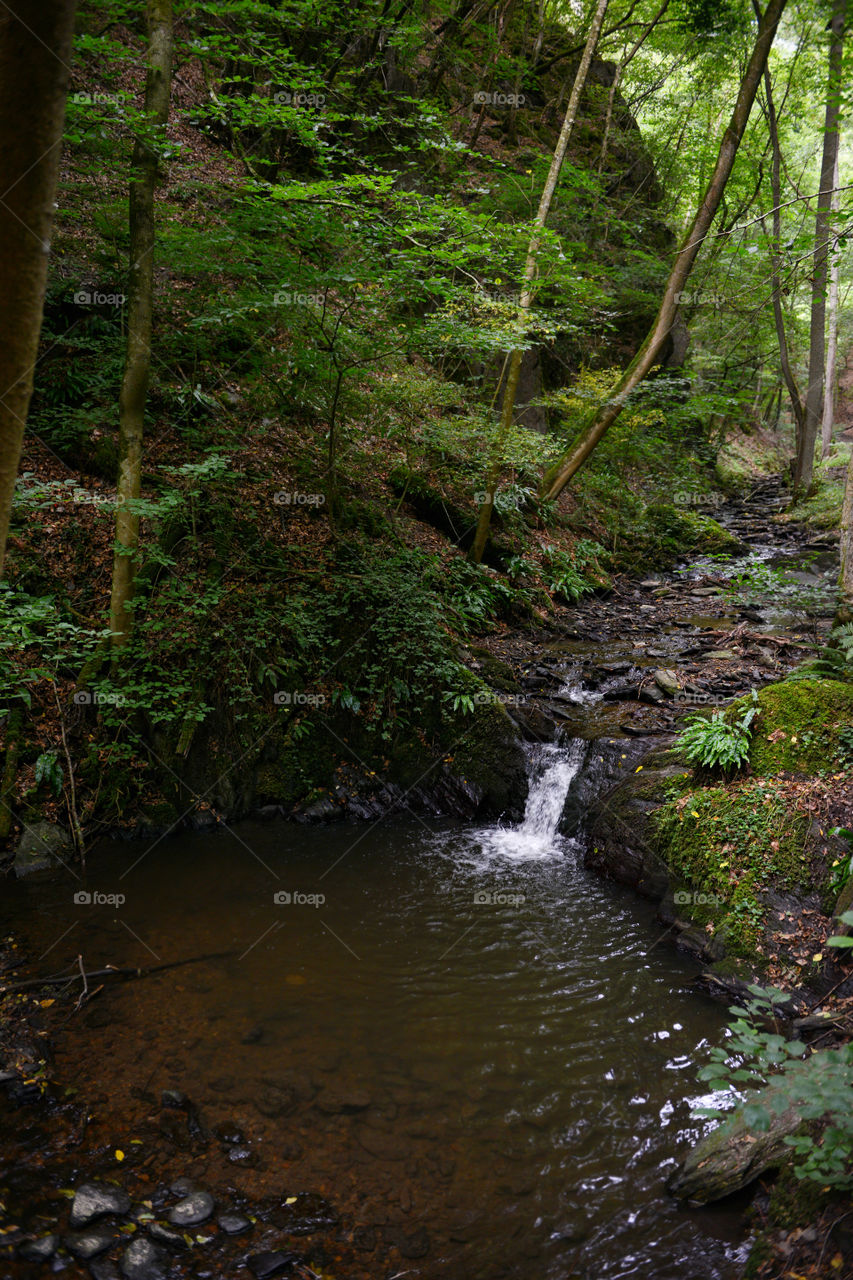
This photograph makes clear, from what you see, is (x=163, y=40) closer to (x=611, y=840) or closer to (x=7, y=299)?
(x=7, y=299)

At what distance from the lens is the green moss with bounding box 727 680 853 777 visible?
559cm

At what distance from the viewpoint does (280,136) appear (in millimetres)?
12586

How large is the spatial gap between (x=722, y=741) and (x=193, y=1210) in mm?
5176

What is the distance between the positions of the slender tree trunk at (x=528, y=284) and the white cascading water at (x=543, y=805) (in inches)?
178

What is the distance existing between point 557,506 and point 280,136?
367 inches
